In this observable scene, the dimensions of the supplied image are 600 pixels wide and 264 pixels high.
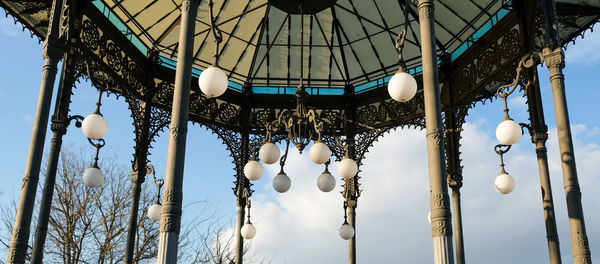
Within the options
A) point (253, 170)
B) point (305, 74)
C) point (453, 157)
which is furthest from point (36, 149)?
point (305, 74)

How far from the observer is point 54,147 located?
417 inches

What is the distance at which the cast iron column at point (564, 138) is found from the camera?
886 centimetres

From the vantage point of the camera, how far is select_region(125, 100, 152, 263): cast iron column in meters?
13.4

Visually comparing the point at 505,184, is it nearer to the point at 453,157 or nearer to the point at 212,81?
the point at 453,157

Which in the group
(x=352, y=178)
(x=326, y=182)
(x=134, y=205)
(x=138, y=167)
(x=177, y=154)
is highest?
(x=352, y=178)

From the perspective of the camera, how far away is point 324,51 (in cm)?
1741

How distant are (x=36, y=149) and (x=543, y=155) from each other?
31.8 ft

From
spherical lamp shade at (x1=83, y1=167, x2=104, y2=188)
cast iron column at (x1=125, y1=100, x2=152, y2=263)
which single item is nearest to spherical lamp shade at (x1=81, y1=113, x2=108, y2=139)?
spherical lamp shade at (x1=83, y1=167, x2=104, y2=188)

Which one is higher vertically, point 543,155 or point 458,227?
point 543,155

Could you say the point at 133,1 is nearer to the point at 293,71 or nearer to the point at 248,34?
the point at 248,34

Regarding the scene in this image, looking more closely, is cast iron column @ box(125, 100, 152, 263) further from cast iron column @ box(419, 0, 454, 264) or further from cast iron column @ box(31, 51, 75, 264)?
cast iron column @ box(419, 0, 454, 264)

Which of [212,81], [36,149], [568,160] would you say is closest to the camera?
[212,81]

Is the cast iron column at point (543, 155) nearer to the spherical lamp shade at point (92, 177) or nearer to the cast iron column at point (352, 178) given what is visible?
the cast iron column at point (352, 178)

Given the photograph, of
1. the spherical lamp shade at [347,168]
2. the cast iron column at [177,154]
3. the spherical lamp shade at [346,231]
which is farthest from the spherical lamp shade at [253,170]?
the cast iron column at [177,154]
